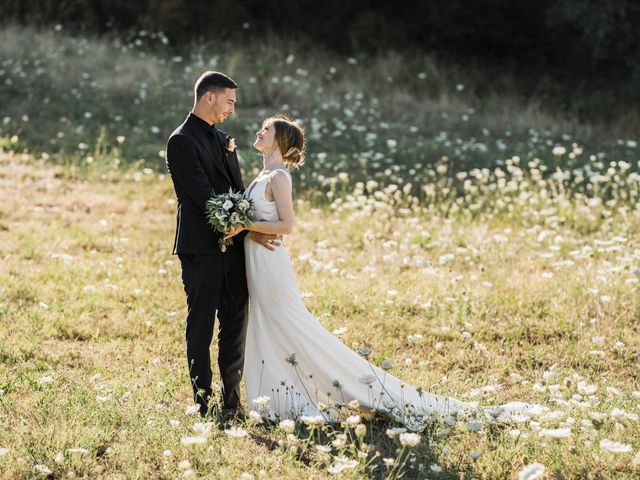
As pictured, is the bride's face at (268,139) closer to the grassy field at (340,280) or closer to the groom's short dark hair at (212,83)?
the groom's short dark hair at (212,83)

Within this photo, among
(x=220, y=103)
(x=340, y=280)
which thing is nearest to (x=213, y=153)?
(x=220, y=103)

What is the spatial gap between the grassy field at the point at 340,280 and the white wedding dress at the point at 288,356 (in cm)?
21

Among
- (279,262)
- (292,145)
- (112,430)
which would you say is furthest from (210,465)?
(292,145)

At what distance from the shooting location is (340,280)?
803 cm

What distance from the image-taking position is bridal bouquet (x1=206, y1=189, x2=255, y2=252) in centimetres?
488

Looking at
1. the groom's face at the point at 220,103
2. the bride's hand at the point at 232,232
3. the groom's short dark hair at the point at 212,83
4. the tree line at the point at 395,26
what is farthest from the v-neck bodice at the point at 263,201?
the tree line at the point at 395,26

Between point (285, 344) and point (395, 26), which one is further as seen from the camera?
point (395, 26)

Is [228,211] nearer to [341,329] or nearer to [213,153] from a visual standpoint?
[213,153]

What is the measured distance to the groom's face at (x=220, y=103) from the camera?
5082 mm

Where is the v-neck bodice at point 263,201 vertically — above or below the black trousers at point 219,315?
above

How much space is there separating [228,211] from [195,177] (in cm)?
30

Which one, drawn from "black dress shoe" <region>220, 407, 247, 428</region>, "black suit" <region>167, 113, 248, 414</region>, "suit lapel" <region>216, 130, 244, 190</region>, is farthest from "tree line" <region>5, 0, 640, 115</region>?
"black dress shoe" <region>220, 407, 247, 428</region>

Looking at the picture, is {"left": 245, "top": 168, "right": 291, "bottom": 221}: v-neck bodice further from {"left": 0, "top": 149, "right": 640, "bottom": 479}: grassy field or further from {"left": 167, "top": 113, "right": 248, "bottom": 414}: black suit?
{"left": 0, "top": 149, "right": 640, "bottom": 479}: grassy field

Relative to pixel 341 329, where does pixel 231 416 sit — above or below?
below
